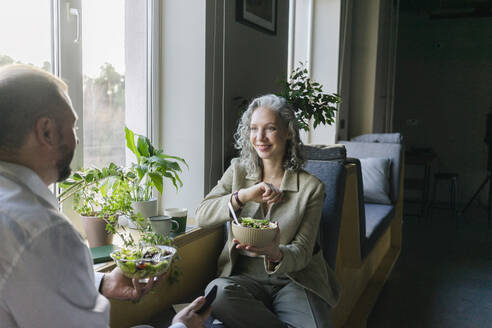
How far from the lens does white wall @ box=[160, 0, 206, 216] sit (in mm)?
2207

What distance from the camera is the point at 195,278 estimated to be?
2.01 meters

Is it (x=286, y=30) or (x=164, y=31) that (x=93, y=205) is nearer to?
(x=164, y=31)

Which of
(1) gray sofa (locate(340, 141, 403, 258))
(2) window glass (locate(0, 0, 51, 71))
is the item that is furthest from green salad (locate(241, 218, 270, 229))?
(1) gray sofa (locate(340, 141, 403, 258))

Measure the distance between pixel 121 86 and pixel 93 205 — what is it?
573 millimetres

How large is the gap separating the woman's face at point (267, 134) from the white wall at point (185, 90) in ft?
1.17

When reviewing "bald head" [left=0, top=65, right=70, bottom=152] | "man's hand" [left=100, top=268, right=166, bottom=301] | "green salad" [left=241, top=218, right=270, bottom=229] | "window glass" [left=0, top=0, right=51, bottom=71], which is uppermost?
"window glass" [left=0, top=0, right=51, bottom=71]

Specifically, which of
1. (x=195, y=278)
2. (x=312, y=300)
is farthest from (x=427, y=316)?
(x=195, y=278)

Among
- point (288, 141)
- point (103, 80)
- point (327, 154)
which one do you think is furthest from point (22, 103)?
point (327, 154)

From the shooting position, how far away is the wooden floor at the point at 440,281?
9.12 ft

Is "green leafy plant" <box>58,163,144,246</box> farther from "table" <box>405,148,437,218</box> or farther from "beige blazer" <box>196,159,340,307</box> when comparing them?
"table" <box>405,148,437,218</box>

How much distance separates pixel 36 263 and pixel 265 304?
4.04 feet

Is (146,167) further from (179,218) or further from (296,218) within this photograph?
(296,218)

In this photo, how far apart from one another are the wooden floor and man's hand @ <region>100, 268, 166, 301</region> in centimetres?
189

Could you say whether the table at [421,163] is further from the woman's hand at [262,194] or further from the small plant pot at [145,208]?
the small plant pot at [145,208]
